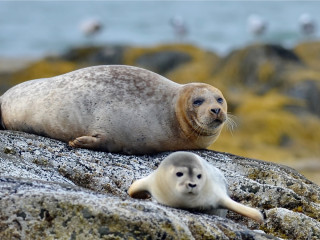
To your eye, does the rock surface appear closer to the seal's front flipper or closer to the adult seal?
the seal's front flipper

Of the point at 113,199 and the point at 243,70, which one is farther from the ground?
the point at 243,70

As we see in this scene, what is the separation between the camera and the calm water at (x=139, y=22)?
44.9m

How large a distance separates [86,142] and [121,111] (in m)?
0.55

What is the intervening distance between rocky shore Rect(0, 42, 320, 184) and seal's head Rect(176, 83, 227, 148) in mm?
7893

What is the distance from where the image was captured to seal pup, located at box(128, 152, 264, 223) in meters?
5.43

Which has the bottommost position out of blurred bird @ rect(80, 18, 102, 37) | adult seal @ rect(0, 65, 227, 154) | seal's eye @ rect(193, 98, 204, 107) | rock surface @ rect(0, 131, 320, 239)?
rock surface @ rect(0, 131, 320, 239)

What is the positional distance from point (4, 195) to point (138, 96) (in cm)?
294

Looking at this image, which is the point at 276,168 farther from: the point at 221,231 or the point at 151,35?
the point at 151,35

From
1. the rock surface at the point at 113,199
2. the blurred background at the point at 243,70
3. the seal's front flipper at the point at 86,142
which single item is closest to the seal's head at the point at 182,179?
the rock surface at the point at 113,199

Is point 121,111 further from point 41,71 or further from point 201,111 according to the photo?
point 41,71

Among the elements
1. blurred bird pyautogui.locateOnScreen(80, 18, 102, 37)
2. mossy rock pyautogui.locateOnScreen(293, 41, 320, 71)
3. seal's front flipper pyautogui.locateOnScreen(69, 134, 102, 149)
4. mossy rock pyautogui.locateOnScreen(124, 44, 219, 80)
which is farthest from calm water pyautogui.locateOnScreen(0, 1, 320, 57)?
seal's front flipper pyautogui.locateOnScreen(69, 134, 102, 149)

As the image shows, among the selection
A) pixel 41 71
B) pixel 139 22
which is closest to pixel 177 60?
pixel 41 71

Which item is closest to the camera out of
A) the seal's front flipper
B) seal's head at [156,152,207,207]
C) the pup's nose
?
seal's head at [156,152,207,207]

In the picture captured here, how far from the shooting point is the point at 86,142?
7004mm
